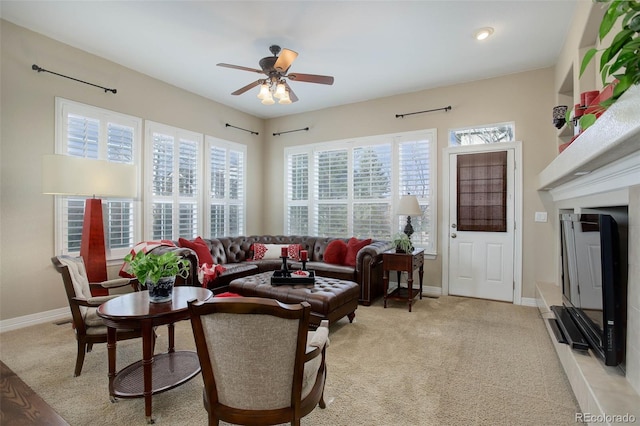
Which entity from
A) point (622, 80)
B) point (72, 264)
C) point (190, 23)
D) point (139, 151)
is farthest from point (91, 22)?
point (622, 80)

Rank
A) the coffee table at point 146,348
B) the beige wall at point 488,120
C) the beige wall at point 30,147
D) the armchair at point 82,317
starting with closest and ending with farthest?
the coffee table at point 146,348 < the armchair at point 82,317 < the beige wall at point 30,147 < the beige wall at point 488,120

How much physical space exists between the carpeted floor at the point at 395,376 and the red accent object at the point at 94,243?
2.11 ft

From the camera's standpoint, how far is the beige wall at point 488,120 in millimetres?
4148

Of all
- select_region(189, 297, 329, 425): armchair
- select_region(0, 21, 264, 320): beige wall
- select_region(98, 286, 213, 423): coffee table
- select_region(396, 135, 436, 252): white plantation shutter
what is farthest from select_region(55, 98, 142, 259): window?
select_region(396, 135, 436, 252): white plantation shutter

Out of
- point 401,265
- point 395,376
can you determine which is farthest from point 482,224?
point 395,376

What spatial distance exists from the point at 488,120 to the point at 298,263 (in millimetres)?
3443

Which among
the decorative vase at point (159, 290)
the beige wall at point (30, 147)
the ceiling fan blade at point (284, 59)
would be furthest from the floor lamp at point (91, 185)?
Result: the ceiling fan blade at point (284, 59)

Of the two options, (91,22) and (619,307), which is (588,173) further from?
(91,22)

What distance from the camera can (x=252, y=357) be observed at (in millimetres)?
1365

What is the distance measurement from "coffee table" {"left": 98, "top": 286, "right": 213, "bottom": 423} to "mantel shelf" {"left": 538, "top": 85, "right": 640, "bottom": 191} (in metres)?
2.35

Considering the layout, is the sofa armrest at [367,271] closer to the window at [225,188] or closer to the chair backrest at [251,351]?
the window at [225,188]

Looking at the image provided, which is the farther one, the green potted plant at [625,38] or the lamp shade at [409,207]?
the lamp shade at [409,207]

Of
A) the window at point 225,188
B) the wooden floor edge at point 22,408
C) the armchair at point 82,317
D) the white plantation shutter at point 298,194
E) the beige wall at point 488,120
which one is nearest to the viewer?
the wooden floor edge at point 22,408

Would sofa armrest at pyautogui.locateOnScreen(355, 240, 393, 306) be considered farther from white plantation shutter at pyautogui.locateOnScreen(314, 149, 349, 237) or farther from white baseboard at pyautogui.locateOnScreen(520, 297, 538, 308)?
white baseboard at pyautogui.locateOnScreen(520, 297, 538, 308)
